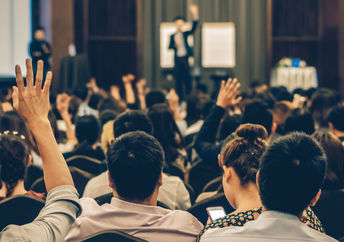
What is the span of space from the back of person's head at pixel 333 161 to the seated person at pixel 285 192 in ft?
3.75

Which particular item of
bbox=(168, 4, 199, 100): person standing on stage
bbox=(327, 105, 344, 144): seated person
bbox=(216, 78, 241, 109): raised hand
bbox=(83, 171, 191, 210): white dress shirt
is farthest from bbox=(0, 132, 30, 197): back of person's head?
bbox=(168, 4, 199, 100): person standing on stage

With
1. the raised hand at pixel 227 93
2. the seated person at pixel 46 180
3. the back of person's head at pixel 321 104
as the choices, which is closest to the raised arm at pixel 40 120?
the seated person at pixel 46 180

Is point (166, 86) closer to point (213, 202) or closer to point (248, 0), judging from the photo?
point (248, 0)

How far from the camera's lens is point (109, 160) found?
1.80 meters

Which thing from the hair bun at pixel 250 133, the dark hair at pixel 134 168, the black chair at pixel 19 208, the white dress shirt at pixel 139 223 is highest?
the hair bun at pixel 250 133

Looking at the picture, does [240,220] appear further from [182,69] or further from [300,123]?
[182,69]

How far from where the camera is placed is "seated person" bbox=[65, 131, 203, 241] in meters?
1.73

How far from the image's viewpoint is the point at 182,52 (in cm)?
976

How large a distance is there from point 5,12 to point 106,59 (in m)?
4.47

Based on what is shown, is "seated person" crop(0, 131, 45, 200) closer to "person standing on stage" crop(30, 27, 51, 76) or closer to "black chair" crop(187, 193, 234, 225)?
"black chair" crop(187, 193, 234, 225)

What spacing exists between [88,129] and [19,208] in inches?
68.6

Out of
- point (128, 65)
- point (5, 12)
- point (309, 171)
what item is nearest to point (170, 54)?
point (128, 65)

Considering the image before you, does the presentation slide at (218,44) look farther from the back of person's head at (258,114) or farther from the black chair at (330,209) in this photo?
the black chair at (330,209)

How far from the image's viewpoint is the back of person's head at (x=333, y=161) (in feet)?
8.38
